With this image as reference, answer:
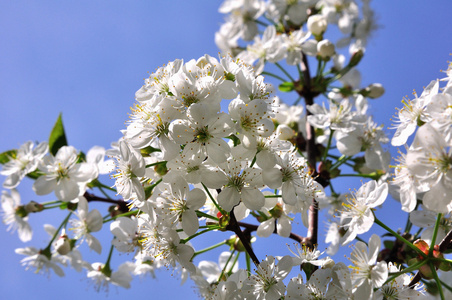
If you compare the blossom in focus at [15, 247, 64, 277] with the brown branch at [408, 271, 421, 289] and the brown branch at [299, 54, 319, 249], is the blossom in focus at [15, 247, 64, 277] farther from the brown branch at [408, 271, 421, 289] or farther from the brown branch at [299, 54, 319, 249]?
the brown branch at [408, 271, 421, 289]

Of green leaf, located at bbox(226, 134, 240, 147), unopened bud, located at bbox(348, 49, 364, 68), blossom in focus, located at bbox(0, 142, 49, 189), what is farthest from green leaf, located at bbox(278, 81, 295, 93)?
blossom in focus, located at bbox(0, 142, 49, 189)

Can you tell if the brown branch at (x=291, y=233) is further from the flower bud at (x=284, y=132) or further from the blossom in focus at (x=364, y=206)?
the flower bud at (x=284, y=132)

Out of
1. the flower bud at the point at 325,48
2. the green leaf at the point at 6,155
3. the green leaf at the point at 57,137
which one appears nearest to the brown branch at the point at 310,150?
the flower bud at the point at 325,48

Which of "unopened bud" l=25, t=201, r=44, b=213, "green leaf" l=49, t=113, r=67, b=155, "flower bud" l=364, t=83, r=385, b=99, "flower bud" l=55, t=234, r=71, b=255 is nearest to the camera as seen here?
"flower bud" l=55, t=234, r=71, b=255

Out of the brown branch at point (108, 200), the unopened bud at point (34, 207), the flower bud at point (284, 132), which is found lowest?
the brown branch at point (108, 200)

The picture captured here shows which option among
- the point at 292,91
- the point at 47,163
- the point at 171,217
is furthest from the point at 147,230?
the point at 292,91

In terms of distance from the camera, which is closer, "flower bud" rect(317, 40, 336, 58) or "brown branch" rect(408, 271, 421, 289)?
"brown branch" rect(408, 271, 421, 289)
